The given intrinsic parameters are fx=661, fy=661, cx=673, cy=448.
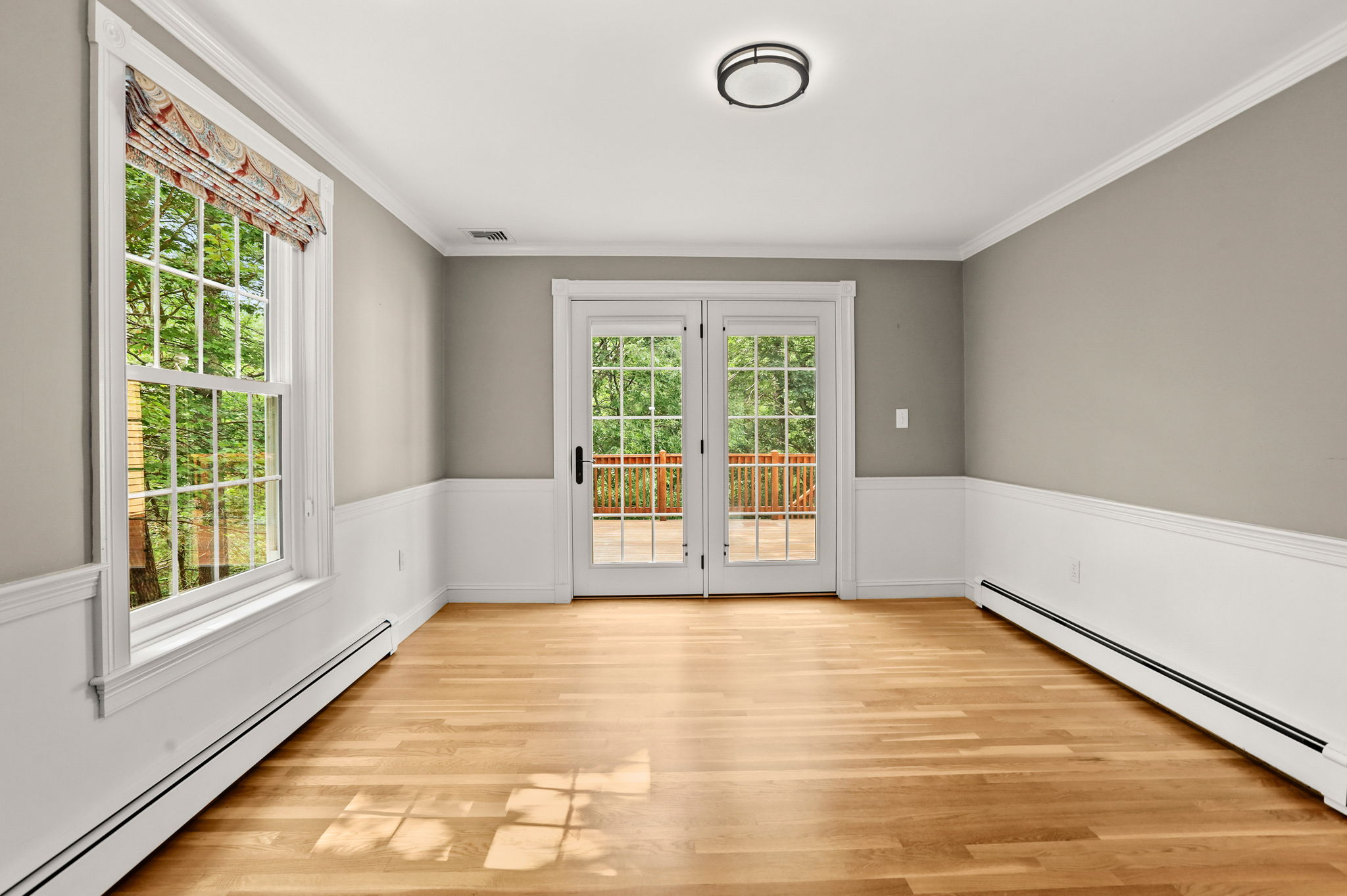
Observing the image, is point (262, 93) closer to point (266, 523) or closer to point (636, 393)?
point (266, 523)

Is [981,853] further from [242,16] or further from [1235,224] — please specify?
[242,16]

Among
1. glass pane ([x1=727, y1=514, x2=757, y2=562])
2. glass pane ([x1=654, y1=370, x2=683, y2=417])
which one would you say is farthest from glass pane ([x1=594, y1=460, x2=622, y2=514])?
glass pane ([x1=727, y1=514, x2=757, y2=562])

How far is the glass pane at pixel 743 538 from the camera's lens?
15.3 feet

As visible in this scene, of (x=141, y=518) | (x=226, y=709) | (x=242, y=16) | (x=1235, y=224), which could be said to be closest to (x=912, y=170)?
(x=1235, y=224)

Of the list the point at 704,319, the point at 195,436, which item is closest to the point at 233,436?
the point at 195,436

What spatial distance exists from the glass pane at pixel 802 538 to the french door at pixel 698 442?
1 centimetres

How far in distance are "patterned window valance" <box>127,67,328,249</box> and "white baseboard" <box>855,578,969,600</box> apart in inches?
156

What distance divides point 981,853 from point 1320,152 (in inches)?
99.2

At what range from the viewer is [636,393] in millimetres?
4621

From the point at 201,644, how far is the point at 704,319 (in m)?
3.40

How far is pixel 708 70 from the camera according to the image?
235 cm

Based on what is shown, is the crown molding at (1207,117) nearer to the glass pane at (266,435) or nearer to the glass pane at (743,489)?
the glass pane at (743,489)

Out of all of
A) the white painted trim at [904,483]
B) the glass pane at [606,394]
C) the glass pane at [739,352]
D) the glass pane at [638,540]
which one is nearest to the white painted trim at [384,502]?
the glass pane at [606,394]

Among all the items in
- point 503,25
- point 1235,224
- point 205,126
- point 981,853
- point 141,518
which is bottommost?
point 981,853
